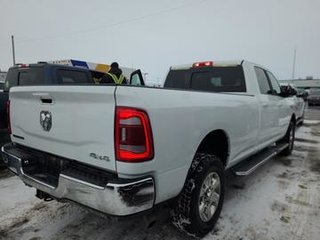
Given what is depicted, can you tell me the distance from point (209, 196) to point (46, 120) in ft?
5.91

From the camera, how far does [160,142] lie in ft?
6.73

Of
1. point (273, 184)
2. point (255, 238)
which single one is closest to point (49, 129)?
point (255, 238)

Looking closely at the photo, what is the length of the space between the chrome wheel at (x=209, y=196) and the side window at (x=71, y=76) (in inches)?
165

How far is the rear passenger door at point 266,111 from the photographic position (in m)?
4.16

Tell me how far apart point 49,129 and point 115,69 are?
12.2ft

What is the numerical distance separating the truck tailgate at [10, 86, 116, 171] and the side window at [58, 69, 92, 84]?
309 cm

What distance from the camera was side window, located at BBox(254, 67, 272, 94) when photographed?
444 centimetres

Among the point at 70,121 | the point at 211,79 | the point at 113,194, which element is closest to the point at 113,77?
the point at 211,79

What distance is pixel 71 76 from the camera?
6.04m

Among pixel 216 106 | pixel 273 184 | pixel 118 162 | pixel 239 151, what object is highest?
pixel 216 106

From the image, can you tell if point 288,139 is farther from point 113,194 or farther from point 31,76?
point 31,76

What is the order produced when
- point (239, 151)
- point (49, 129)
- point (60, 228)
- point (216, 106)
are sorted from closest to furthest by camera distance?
point (49, 129)
point (216, 106)
point (60, 228)
point (239, 151)

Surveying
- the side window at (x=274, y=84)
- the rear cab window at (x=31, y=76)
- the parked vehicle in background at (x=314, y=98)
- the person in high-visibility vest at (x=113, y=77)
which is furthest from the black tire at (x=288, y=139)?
the parked vehicle in background at (x=314, y=98)

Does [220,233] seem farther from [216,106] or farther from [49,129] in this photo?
[49,129]
